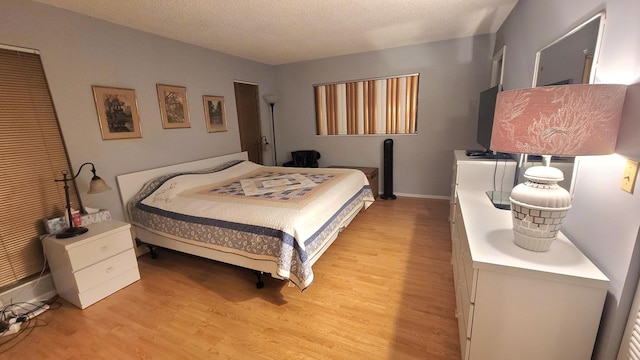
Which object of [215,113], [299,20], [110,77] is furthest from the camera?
[215,113]

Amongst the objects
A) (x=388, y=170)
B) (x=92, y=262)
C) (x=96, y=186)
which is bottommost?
(x=92, y=262)

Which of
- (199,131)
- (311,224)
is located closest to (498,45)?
(311,224)

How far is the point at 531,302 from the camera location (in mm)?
1105

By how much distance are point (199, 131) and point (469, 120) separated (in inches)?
156

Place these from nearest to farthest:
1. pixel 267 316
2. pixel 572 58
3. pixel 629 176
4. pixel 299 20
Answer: pixel 629 176
pixel 572 58
pixel 267 316
pixel 299 20

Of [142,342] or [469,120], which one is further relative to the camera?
[469,120]

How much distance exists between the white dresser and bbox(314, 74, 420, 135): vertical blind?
328cm

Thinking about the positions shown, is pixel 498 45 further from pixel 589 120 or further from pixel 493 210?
pixel 589 120

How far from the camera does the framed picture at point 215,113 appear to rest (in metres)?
3.68

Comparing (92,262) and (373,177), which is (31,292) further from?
(373,177)

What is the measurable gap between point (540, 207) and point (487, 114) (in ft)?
6.68

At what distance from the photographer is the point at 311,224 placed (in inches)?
83.2

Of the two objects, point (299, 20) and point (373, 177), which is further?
point (373, 177)

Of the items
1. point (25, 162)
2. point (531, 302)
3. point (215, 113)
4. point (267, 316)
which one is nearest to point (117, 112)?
point (25, 162)
